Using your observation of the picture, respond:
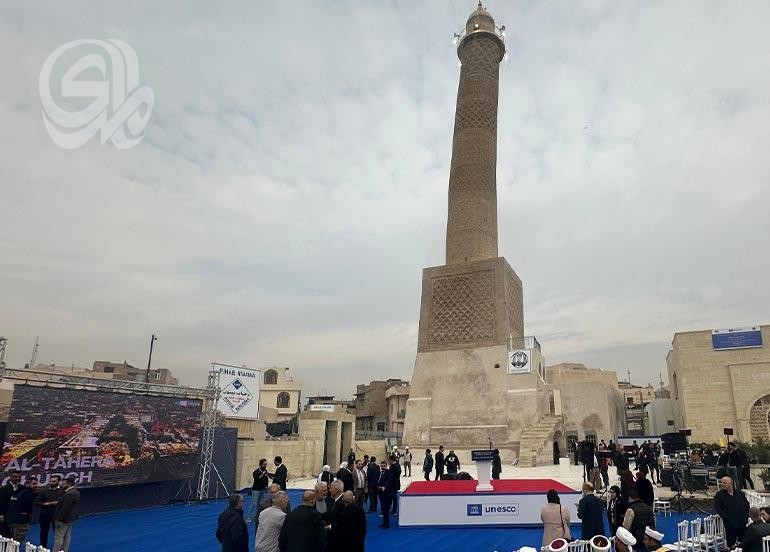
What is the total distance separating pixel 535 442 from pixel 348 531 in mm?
16863

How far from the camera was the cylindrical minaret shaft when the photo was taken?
25.9m

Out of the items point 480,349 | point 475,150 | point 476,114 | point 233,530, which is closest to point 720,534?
point 233,530

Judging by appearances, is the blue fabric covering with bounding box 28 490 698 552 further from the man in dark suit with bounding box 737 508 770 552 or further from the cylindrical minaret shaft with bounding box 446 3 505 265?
the cylindrical minaret shaft with bounding box 446 3 505 265

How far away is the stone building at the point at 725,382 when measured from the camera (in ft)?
71.7

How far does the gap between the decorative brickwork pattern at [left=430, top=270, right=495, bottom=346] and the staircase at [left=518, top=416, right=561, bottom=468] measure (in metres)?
4.58

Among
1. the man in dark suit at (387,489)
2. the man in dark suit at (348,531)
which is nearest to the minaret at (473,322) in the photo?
the man in dark suit at (387,489)

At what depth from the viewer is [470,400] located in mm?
23156

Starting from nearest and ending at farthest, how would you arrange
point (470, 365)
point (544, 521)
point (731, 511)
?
point (544, 521), point (731, 511), point (470, 365)

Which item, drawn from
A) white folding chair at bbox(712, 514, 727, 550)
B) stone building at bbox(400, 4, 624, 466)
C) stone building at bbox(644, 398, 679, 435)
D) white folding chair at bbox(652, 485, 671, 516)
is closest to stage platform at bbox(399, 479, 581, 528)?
white folding chair at bbox(652, 485, 671, 516)

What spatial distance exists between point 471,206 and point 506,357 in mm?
7587

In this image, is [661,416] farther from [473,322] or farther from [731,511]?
[731,511]

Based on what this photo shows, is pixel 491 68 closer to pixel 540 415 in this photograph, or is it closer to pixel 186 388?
pixel 540 415

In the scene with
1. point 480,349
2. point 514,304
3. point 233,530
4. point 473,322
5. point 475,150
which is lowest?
point 233,530

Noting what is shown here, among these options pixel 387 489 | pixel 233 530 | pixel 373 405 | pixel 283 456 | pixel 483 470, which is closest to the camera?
pixel 233 530
